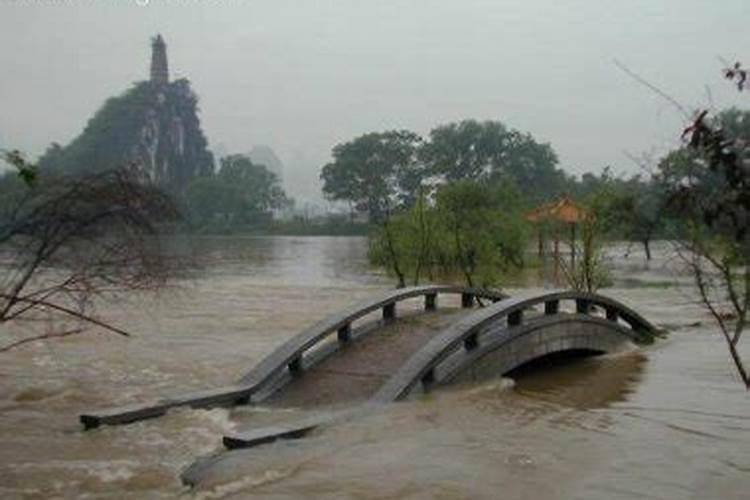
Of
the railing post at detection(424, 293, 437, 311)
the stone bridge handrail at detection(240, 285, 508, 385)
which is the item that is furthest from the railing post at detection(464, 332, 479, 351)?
the railing post at detection(424, 293, 437, 311)

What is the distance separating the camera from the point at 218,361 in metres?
14.8

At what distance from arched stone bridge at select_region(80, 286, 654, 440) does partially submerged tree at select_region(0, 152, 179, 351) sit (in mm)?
1651

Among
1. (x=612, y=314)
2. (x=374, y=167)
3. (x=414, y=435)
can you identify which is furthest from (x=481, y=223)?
(x=374, y=167)

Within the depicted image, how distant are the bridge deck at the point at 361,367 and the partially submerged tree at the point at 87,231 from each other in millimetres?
2542

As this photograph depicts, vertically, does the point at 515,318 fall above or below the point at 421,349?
above

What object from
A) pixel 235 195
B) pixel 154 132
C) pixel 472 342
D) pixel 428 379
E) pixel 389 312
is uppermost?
pixel 154 132

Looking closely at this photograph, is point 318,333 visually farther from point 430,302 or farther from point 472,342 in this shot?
point 430,302

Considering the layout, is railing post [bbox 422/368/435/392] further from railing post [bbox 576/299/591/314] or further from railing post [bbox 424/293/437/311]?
railing post [bbox 576/299/591/314]

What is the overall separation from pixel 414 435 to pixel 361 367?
2416 millimetres

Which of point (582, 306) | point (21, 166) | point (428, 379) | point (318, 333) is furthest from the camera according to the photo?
point (582, 306)

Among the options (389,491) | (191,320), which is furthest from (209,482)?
(191,320)

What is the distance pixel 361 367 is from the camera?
11.3 meters

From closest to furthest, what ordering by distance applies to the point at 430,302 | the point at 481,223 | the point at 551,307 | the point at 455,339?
1. the point at 455,339
2. the point at 551,307
3. the point at 430,302
4. the point at 481,223

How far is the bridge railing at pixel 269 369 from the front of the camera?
9445mm
